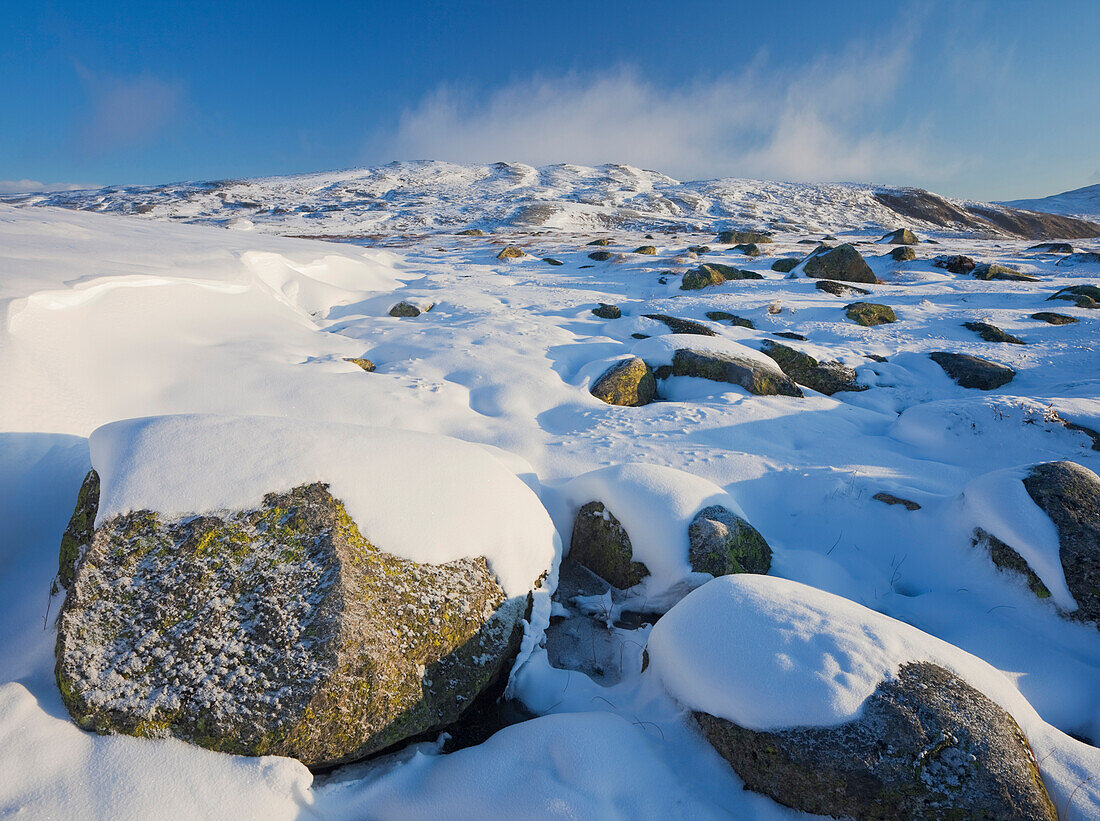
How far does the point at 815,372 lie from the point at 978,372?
2.98 m

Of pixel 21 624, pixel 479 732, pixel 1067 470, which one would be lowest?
pixel 479 732

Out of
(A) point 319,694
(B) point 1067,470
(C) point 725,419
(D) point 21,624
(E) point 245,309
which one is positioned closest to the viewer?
(A) point 319,694

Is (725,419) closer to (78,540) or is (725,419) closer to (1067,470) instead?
(1067,470)

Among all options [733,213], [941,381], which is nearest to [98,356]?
[941,381]

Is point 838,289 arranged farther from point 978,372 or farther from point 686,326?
point 686,326

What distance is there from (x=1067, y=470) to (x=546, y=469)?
178 inches

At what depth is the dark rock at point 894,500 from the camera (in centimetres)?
484

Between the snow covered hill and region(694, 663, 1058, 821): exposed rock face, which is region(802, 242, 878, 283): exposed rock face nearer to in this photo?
region(694, 663, 1058, 821): exposed rock face

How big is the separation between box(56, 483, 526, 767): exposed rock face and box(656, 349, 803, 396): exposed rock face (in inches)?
234

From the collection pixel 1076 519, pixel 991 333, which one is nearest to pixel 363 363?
pixel 1076 519

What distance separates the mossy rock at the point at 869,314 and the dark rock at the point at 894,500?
8241 millimetres

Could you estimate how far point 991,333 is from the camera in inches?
422

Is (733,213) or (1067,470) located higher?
(733,213)

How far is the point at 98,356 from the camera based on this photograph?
5.02 metres
